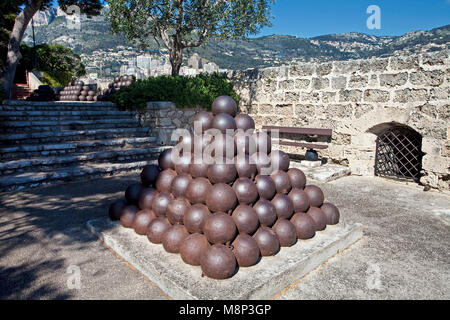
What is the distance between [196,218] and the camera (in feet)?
9.55


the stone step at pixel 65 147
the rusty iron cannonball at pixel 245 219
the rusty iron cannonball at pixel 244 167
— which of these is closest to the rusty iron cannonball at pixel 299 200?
the rusty iron cannonball at pixel 244 167

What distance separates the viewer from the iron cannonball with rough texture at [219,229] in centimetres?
272

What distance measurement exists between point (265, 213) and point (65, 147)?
5.85 meters

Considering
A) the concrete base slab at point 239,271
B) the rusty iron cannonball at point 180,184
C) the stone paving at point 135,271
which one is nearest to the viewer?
the concrete base slab at point 239,271

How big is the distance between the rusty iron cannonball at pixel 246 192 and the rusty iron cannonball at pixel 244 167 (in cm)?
12

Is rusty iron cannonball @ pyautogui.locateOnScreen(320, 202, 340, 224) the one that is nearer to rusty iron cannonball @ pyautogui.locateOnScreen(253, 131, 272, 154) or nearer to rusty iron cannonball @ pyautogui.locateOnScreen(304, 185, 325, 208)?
rusty iron cannonball @ pyautogui.locateOnScreen(304, 185, 325, 208)

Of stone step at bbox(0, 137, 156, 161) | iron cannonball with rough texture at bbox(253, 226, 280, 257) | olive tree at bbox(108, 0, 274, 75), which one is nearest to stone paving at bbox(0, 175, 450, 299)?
iron cannonball with rough texture at bbox(253, 226, 280, 257)

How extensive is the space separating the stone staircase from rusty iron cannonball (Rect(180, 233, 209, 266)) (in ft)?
13.9

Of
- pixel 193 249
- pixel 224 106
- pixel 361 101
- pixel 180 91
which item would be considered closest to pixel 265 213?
pixel 193 249

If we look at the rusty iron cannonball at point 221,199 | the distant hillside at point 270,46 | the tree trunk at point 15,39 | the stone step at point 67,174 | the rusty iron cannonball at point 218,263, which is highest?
the distant hillside at point 270,46

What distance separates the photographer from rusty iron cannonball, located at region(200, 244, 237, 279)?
2560 millimetres

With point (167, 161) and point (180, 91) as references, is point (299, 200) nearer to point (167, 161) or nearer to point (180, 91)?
point (167, 161)

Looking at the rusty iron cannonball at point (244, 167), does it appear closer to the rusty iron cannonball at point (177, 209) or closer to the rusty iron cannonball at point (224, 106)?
the rusty iron cannonball at point (177, 209)

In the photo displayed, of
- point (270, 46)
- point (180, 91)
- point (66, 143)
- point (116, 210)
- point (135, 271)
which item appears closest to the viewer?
point (135, 271)
